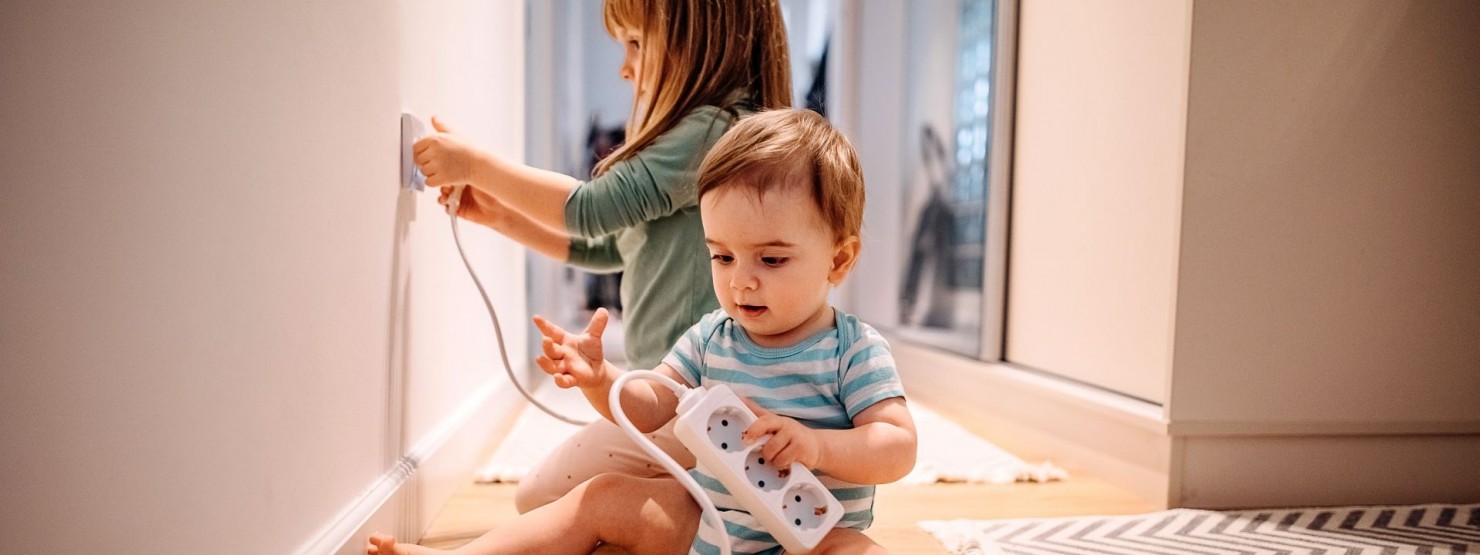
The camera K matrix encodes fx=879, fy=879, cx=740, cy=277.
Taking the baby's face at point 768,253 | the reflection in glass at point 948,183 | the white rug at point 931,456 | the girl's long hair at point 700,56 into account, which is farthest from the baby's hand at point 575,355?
the reflection in glass at point 948,183

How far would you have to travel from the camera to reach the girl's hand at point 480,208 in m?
0.98

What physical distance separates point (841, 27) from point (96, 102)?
245cm

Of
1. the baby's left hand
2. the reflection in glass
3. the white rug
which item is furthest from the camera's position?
the reflection in glass

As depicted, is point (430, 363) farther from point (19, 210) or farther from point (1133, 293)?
point (1133, 293)

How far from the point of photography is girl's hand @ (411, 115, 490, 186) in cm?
88

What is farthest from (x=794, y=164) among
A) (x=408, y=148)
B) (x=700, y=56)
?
(x=408, y=148)

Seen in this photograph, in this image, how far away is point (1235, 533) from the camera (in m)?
0.99

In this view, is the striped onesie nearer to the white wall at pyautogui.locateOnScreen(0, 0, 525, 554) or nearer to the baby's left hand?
the baby's left hand

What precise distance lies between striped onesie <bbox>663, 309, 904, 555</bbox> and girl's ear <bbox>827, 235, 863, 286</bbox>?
0.04 metres

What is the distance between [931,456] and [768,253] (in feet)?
2.73

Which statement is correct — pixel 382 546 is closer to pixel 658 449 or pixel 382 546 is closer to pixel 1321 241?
pixel 658 449


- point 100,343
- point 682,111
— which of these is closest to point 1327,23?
point 682,111

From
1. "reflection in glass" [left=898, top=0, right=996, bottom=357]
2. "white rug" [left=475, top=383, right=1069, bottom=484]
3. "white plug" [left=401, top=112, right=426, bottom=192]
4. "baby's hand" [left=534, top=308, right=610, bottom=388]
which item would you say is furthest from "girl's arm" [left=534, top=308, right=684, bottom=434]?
"reflection in glass" [left=898, top=0, right=996, bottom=357]

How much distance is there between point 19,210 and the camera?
0.34 m
